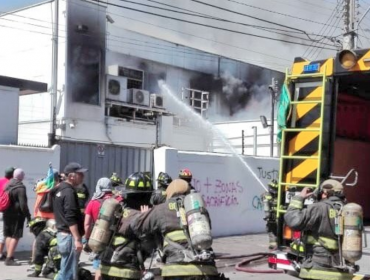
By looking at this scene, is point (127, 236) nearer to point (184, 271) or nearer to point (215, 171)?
point (184, 271)

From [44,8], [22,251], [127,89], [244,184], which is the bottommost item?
[22,251]

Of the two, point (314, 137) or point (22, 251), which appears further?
point (22, 251)

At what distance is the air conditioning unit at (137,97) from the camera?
22.2 meters

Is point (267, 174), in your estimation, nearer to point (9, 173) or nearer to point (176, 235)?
point (9, 173)

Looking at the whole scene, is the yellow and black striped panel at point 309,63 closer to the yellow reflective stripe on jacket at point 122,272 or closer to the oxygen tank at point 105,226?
the oxygen tank at point 105,226

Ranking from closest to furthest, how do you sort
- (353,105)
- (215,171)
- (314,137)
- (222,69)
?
1. (314,137)
2. (353,105)
3. (215,171)
4. (222,69)

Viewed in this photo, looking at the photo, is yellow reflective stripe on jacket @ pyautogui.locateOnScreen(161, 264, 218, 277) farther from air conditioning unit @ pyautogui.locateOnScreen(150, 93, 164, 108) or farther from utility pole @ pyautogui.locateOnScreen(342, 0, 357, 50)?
air conditioning unit @ pyautogui.locateOnScreen(150, 93, 164, 108)

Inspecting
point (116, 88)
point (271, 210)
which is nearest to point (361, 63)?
point (271, 210)

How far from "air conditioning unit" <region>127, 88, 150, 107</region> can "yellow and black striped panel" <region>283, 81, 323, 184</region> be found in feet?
54.1

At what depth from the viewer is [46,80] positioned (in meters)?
19.5

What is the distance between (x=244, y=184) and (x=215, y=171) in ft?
3.56

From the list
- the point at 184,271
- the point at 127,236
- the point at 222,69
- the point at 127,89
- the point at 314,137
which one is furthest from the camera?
the point at 222,69

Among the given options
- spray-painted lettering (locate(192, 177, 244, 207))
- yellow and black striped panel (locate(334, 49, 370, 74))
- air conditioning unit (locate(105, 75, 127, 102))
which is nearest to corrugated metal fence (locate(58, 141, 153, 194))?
spray-painted lettering (locate(192, 177, 244, 207))

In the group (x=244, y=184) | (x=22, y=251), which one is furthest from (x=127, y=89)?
(x=22, y=251)
